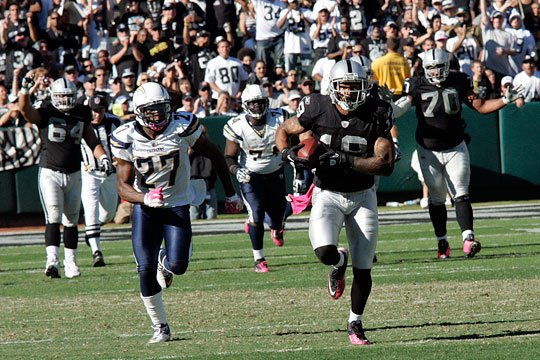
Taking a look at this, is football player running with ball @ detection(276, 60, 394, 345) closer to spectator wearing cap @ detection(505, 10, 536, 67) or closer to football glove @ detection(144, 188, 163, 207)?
football glove @ detection(144, 188, 163, 207)

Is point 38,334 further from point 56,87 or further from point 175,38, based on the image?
point 175,38

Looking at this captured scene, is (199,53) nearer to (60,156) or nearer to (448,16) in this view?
(448,16)

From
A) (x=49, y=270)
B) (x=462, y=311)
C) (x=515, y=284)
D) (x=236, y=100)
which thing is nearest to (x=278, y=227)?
(x=49, y=270)

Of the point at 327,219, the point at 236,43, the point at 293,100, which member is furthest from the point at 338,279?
the point at 236,43

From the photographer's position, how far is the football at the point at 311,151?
22.6 feet

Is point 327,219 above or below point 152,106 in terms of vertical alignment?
below

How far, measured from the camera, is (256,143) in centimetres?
1127

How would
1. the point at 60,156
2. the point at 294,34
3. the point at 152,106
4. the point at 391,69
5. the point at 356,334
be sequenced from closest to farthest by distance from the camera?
the point at 356,334, the point at 152,106, the point at 60,156, the point at 391,69, the point at 294,34

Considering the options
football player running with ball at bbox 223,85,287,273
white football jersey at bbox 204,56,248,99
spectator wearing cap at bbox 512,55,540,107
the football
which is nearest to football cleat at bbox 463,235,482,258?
football player running with ball at bbox 223,85,287,273

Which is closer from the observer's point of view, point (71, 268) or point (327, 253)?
point (327, 253)

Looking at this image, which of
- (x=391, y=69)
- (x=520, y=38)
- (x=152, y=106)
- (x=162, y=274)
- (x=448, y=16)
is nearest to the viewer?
(x=152, y=106)

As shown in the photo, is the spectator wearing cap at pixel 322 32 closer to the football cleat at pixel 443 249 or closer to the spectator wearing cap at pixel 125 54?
the spectator wearing cap at pixel 125 54

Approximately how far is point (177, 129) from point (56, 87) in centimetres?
390

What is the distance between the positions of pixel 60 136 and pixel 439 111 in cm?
361
